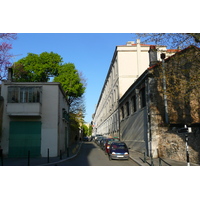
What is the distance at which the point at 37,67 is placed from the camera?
35781mm

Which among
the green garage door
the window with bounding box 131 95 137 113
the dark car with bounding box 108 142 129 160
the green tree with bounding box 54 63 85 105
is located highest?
the green tree with bounding box 54 63 85 105

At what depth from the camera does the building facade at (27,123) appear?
18.8 meters

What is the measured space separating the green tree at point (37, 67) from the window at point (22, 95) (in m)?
17.1

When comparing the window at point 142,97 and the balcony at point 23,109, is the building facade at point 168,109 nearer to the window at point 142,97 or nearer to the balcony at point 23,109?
the window at point 142,97

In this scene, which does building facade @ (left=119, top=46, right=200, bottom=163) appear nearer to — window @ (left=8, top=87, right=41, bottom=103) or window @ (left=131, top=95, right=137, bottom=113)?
window @ (left=131, top=95, right=137, bottom=113)

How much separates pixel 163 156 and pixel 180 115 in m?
3.79

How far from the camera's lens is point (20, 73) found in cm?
3538

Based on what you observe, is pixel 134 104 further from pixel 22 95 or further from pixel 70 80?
pixel 70 80

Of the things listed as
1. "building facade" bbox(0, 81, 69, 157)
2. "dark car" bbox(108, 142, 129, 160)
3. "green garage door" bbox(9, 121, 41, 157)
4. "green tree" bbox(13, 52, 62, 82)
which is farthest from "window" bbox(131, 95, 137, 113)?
"green tree" bbox(13, 52, 62, 82)

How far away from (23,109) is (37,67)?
18.6 meters

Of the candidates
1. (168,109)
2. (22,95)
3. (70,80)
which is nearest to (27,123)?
(22,95)

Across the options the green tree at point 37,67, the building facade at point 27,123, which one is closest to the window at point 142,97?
the building facade at point 27,123

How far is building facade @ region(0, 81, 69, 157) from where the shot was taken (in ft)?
61.6

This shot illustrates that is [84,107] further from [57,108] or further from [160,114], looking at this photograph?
[160,114]
